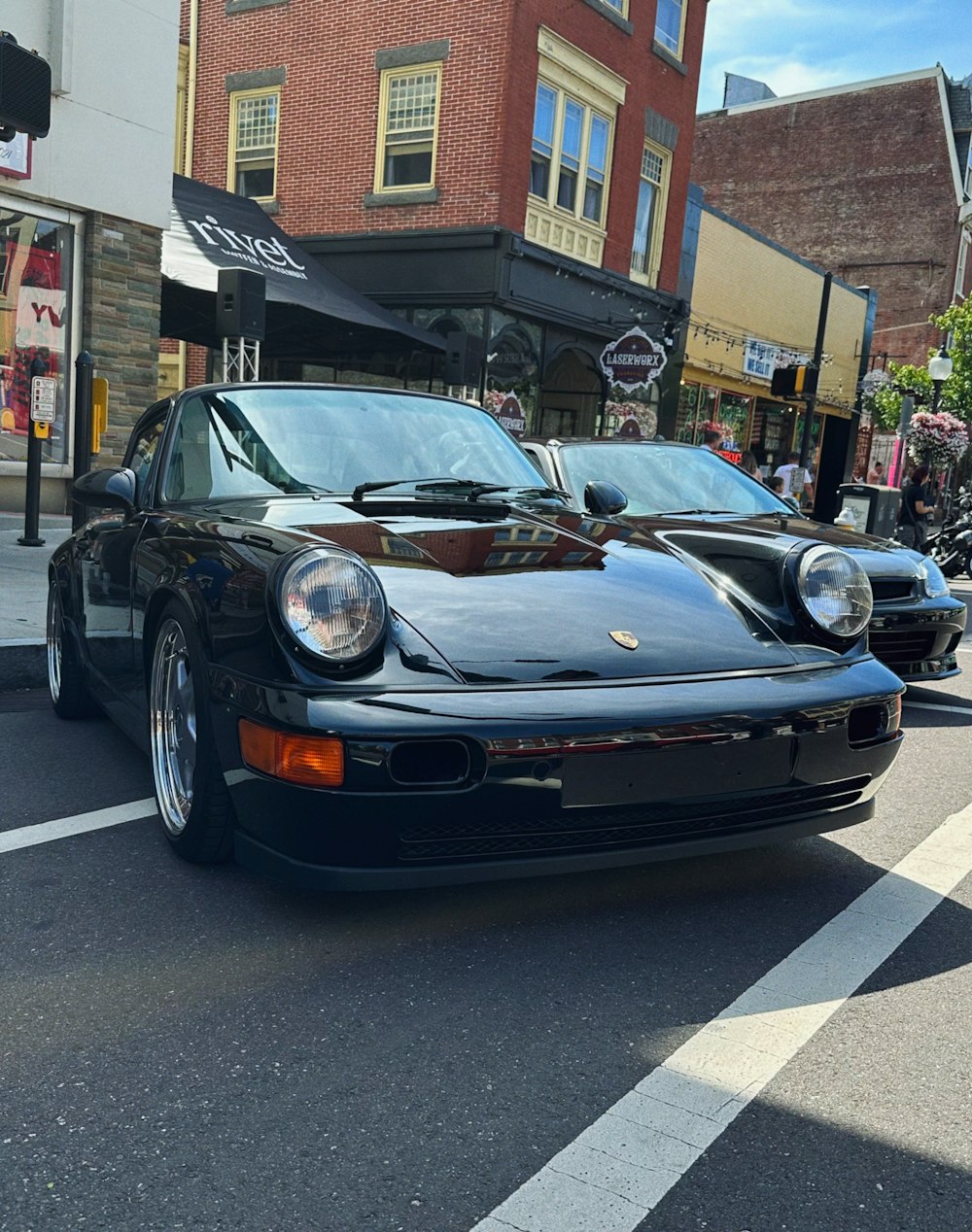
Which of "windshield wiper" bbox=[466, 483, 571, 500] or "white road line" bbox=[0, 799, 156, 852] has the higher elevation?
"windshield wiper" bbox=[466, 483, 571, 500]

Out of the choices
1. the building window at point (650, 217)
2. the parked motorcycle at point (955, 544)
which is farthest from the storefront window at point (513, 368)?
the parked motorcycle at point (955, 544)

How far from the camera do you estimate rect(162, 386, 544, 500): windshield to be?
3.86 m

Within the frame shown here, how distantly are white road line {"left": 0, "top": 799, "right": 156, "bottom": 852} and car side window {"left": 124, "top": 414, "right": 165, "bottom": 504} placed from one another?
1077mm

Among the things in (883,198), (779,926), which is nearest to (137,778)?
(779,926)

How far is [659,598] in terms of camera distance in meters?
3.26

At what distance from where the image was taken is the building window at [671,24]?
66.1 feet

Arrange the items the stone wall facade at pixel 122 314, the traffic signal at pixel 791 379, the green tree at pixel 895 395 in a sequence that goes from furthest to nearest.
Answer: the green tree at pixel 895 395
the traffic signal at pixel 791 379
the stone wall facade at pixel 122 314

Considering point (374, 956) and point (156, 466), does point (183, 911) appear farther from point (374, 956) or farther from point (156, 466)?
point (156, 466)

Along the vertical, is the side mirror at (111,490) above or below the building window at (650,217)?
below

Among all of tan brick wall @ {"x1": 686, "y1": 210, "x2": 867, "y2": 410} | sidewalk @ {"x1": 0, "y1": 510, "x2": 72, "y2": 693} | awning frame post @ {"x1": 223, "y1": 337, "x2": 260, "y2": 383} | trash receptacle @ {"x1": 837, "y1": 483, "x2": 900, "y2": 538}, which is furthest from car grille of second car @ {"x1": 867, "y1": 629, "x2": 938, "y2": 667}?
tan brick wall @ {"x1": 686, "y1": 210, "x2": 867, "y2": 410}

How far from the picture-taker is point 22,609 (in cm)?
669

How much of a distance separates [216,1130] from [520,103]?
667 inches

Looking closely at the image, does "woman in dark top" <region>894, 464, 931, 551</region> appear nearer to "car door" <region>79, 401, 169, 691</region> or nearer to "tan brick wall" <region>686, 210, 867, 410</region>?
"tan brick wall" <region>686, 210, 867, 410</region>

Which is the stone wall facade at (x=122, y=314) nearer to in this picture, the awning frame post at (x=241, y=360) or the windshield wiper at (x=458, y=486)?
the awning frame post at (x=241, y=360)
